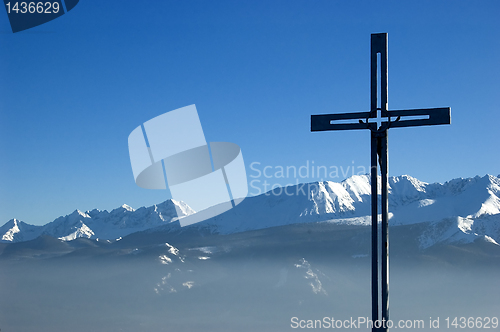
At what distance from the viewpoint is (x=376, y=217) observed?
9.16 meters

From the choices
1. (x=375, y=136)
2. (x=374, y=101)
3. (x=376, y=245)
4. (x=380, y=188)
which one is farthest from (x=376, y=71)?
(x=376, y=245)

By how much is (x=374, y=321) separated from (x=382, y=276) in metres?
0.78

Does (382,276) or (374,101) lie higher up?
(374,101)

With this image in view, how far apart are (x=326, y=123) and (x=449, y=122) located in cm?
198

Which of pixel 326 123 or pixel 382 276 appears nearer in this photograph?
pixel 382 276

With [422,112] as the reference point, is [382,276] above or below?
below

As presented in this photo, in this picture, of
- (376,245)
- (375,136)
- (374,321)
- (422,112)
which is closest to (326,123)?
(375,136)

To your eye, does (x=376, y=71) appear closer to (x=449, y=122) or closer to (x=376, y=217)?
(x=449, y=122)

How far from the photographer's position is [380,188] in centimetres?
954

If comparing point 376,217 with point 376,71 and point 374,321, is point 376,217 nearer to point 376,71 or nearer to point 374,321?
point 374,321

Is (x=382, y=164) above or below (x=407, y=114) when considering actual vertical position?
below

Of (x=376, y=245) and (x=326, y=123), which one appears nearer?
(x=376, y=245)

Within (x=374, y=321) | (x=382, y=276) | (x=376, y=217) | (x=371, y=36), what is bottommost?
(x=374, y=321)

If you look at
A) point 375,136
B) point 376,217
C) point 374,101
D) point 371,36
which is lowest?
point 376,217
